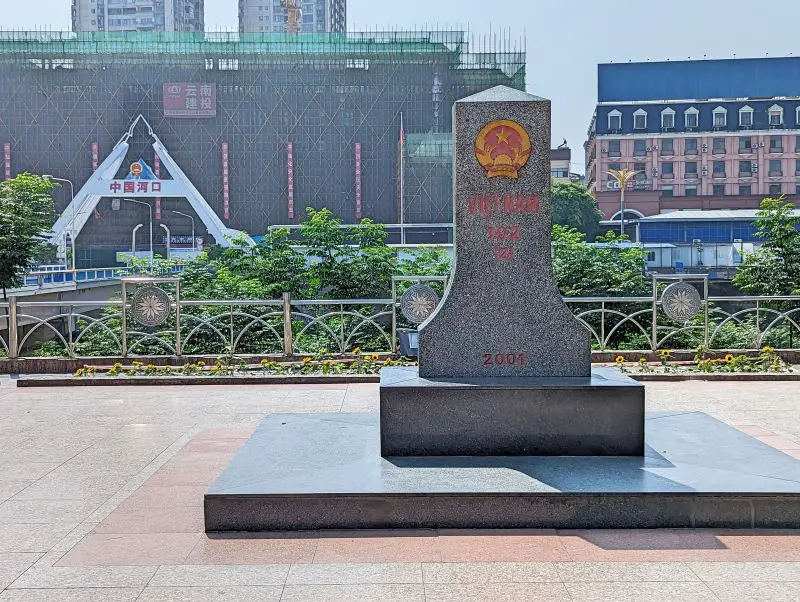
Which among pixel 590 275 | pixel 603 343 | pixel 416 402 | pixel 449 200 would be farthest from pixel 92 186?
pixel 416 402

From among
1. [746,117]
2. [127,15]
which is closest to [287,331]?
[746,117]

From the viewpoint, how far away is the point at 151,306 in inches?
474

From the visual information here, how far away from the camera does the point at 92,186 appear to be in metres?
62.1

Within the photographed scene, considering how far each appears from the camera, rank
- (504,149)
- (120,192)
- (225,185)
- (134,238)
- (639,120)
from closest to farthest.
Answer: (504,149)
(120,192)
(225,185)
(134,238)
(639,120)

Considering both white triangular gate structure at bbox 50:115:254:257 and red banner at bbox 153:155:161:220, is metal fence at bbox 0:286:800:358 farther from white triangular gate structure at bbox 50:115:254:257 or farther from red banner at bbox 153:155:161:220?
red banner at bbox 153:155:161:220

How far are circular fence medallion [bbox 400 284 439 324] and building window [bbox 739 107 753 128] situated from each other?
6754 centimetres

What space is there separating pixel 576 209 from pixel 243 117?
26076 millimetres

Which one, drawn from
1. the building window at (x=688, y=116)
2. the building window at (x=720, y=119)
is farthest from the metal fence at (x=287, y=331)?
the building window at (x=720, y=119)

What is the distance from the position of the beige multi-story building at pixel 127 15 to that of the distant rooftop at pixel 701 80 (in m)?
60.5

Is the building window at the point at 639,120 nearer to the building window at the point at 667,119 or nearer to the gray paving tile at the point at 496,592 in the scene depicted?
the building window at the point at 667,119

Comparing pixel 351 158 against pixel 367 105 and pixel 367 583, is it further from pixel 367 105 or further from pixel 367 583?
pixel 367 583

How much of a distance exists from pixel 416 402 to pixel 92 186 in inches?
2413

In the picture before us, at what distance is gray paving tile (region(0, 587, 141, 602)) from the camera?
375cm

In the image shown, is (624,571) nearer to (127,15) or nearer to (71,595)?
(71,595)
